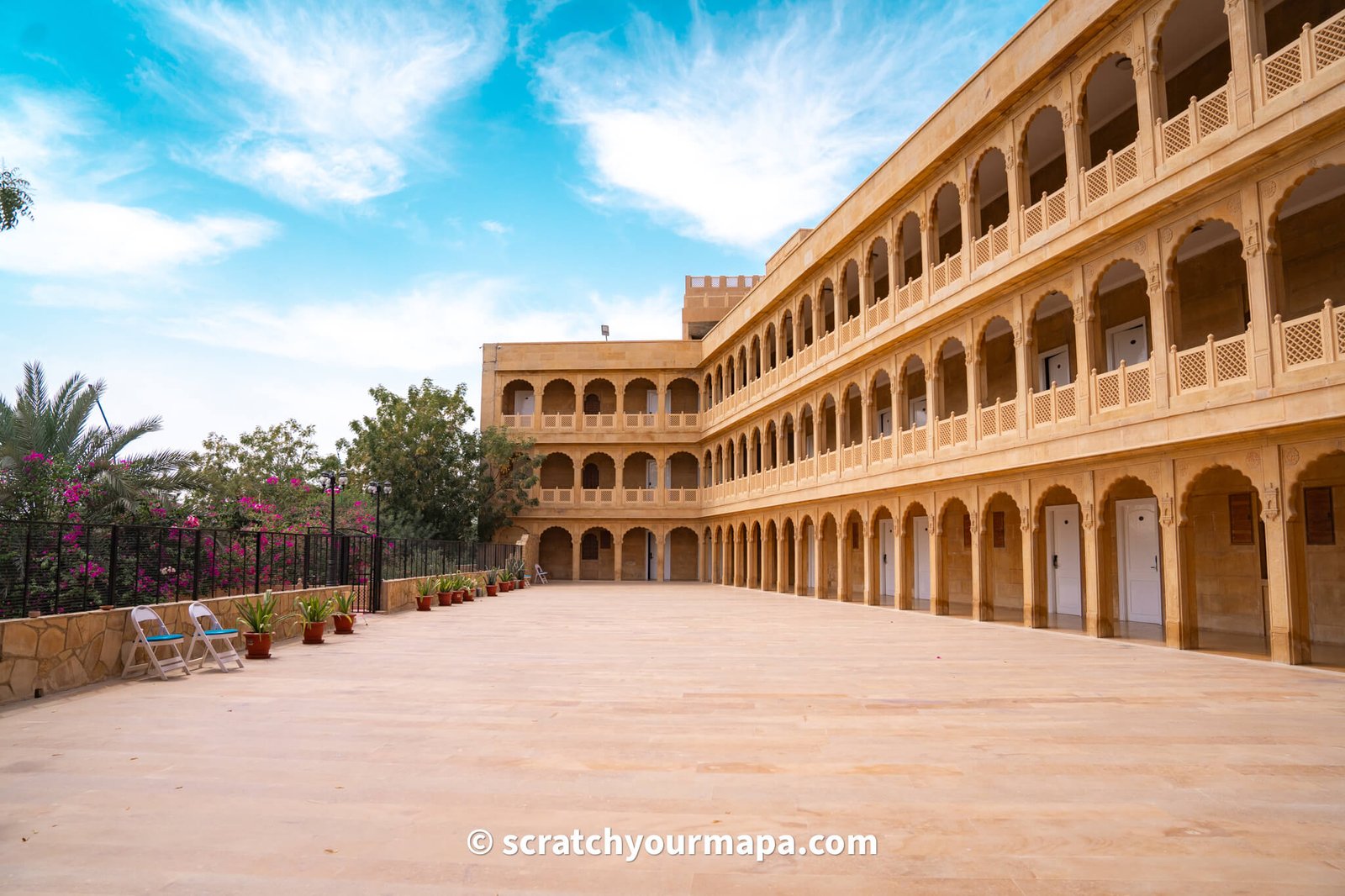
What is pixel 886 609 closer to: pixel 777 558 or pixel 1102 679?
pixel 777 558

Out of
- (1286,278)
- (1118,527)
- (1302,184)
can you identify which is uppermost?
(1302,184)

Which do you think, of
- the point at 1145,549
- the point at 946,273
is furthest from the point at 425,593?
the point at 1145,549

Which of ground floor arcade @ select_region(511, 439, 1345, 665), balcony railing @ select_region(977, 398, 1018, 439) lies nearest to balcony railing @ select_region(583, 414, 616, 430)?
ground floor arcade @ select_region(511, 439, 1345, 665)

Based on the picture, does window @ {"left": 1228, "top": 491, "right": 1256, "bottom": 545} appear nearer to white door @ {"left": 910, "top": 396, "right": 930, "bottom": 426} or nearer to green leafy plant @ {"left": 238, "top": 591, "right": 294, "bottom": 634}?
white door @ {"left": 910, "top": 396, "right": 930, "bottom": 426}

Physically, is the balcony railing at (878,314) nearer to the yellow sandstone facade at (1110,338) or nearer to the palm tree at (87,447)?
the yellow sandstone facade at (1110,338)

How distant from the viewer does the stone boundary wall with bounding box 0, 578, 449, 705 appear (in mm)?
8766

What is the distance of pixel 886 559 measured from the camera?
28.6 m

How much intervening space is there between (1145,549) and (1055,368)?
4.71 metres

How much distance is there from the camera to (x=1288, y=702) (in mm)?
8641

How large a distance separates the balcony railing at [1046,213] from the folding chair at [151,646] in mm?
15515

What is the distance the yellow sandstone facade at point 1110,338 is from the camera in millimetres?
11766

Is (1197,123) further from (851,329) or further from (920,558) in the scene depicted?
(920,558)

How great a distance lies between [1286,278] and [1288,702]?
329 inches

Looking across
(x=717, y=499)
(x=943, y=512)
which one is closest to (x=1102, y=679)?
(x=943, y=512)
